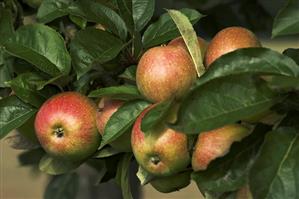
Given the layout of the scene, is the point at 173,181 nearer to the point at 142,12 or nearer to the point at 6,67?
the point at 142,12

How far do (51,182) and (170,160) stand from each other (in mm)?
618

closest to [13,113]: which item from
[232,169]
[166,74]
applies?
[166,74]

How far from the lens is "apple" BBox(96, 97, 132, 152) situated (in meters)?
0.90

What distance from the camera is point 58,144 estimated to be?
93 cm

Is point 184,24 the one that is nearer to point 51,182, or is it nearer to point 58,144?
point 58,144

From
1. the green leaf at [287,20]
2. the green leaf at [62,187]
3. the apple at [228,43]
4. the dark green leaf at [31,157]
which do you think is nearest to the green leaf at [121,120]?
the apple at [228,43]

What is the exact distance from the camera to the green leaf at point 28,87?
0.95 m

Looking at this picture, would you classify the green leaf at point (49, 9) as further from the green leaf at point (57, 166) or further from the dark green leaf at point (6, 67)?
the green leaf at point (57, 166)

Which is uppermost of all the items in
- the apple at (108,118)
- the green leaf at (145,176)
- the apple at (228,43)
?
the apple at (228,43)

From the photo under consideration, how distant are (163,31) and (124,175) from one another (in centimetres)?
21

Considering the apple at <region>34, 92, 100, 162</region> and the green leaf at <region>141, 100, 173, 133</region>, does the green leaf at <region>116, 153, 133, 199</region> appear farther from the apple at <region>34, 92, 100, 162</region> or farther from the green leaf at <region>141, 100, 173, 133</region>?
the green leaf at <region>141, 100, 173, 133</region>

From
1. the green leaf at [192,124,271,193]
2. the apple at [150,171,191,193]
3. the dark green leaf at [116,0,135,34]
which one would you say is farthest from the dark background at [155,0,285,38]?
the green leaf at [192,124,271,193]

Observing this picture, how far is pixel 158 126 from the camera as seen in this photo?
2.63 ft

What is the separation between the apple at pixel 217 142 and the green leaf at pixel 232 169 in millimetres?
32
